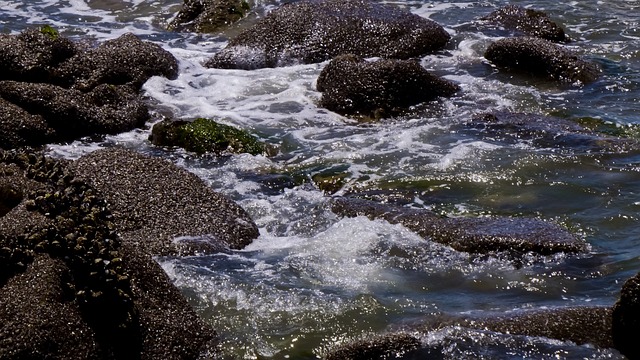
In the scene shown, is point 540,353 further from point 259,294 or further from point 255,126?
point 255,126

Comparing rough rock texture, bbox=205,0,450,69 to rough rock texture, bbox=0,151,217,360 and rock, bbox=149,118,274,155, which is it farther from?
rough rock texture, bbox=0,151,217,360

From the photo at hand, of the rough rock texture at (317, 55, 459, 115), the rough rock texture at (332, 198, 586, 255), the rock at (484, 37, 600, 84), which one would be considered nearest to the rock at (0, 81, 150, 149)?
the rough rock texture at (317, 55, 459, 115)

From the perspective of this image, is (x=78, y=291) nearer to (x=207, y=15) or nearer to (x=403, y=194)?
(x=403, y=194)

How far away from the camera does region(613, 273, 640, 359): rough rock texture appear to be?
240 inches

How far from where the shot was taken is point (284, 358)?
6.22 metres

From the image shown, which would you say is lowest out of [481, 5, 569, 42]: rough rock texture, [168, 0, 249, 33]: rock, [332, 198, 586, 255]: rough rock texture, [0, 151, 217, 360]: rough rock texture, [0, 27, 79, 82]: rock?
[168, 0, 249, 33]: rock

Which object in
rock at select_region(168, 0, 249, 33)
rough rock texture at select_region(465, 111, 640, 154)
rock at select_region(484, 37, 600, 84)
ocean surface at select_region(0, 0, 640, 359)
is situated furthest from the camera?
rock at select_region(168, 0, 249, 33)

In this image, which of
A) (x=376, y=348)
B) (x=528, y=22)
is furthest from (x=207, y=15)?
(x=376, y=348)

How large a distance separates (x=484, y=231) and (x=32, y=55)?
721 cm

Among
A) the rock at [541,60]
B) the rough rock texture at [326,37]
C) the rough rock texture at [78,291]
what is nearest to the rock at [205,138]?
the rough rock texture at [326,37]

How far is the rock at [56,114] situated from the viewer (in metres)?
10.7

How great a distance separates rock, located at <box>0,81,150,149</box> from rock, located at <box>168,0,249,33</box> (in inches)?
205

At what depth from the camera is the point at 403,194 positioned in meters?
9.38

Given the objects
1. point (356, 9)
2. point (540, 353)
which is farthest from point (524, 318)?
point (356, 9)
